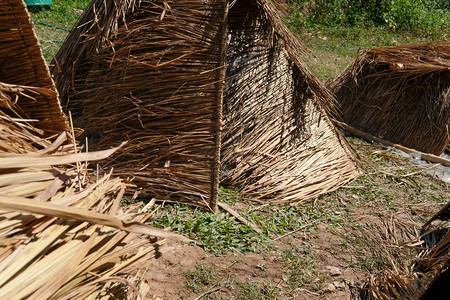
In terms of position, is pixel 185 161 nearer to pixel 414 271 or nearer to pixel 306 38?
pixel 414 271

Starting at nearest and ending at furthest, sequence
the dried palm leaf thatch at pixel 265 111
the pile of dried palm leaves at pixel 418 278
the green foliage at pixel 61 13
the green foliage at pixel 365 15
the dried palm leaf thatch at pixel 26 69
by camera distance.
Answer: the dried palm leaf thatch at pixel 26 69
the pile of dried palm leaves at pixel 418 278
the dried palm leaf thatch at pixel 265 111
the green foliage at pixel 61 13
the green foliage at pixel 365 15

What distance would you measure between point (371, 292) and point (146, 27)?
9.33 ft

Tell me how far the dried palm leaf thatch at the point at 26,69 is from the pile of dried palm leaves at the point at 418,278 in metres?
2.29

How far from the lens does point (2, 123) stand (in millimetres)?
1897

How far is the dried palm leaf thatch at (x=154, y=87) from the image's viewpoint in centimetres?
409

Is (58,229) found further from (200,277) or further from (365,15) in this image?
(365,15)

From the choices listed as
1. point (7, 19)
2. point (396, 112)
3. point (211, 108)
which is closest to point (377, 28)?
point (396, 112)

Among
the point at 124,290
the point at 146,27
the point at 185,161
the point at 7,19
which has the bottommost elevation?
the point at 185,161

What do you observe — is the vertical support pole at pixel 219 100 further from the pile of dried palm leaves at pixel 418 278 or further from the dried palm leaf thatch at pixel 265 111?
the pile of dried palm leaves at pixel 418 278

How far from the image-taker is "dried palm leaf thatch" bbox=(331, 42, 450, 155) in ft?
22.6

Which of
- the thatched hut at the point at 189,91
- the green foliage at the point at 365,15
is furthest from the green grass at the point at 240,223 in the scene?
the green foliage at the point at 365,15

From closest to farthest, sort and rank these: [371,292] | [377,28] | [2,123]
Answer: [2,123] → [371,292] → [377,28]

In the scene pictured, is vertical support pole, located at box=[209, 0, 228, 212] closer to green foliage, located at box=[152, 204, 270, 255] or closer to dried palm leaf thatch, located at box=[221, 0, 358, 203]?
green foliage, located at box=[152, 204, 270, 255]

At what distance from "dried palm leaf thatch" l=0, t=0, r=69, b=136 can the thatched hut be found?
6.64 ft
